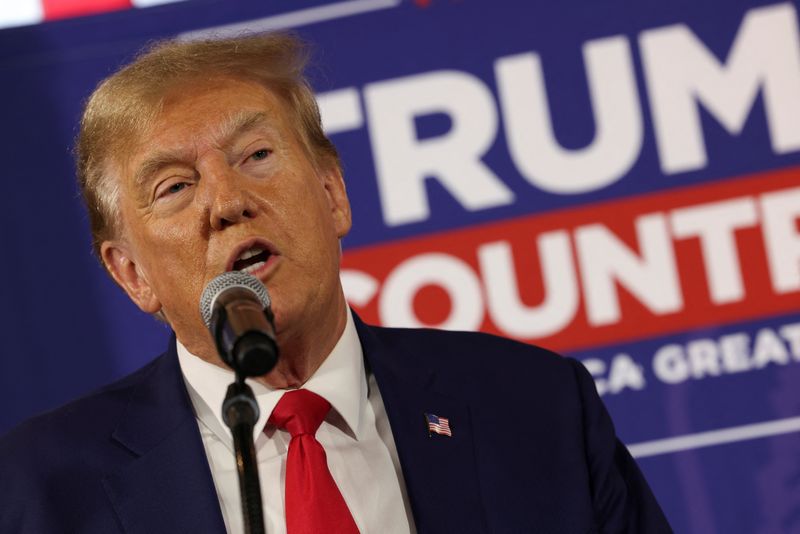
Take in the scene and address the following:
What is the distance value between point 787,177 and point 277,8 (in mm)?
1356

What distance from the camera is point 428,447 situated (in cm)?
207

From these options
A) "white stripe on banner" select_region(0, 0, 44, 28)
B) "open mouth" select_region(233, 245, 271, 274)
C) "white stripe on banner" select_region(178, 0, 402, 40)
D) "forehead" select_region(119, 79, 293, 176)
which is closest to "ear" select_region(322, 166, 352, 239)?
"forehead" select_region(119, 79, 293, 176)

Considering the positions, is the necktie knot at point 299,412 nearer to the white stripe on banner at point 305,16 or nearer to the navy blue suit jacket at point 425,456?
the navy blue suit jacket at point 425,456

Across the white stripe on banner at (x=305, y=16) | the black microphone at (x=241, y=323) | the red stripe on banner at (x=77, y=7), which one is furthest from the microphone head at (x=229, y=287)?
the red stripe on banner at (x=77, y=7)

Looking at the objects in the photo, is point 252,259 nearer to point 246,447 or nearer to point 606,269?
point 246,447

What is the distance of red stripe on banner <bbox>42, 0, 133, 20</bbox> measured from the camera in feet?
10.2

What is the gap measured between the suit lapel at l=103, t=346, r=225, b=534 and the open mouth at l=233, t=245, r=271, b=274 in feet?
0.95

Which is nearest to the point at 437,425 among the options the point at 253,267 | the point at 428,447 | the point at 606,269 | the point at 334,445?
the point at 428,447

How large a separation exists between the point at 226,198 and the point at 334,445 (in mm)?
469

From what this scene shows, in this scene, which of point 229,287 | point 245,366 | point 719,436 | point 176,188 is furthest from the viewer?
point 719,436

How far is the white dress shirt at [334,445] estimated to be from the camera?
2.00 m

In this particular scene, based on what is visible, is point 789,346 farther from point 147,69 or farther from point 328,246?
point 147,69

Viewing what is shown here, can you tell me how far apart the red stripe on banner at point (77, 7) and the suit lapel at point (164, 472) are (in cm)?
136

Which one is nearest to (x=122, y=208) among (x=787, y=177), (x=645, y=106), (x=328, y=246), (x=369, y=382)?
(x=328, y=246)
